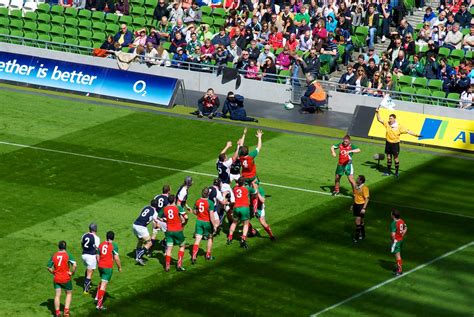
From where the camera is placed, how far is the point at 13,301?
3206 centimetres

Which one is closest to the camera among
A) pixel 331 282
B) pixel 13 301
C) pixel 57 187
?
pixel 13 301

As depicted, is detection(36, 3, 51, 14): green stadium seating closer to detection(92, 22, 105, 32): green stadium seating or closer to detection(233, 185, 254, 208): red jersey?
detection(92, 22, 105, 32): green stadium seating

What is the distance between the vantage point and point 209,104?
165ft

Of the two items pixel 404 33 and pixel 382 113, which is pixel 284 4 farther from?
pixel 382 113

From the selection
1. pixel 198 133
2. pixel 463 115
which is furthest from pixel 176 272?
pixel 463 115

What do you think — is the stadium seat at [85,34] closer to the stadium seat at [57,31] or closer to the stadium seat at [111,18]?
the stadium seat at [57,31]

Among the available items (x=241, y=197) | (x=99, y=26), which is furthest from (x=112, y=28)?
(x=241, y=197)

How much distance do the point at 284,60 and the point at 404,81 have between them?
18.4 ft

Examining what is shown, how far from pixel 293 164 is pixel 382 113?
5.64 metres

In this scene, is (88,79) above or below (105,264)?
above

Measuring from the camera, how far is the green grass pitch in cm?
3278

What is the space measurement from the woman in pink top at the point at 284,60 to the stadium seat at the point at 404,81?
17.1ft

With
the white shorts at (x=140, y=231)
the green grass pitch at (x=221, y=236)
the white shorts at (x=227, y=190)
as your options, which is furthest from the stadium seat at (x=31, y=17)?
the white shorts at (x=140, y=231)

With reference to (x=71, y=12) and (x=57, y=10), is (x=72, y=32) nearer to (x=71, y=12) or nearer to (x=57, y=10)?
(x=71, y=12)
